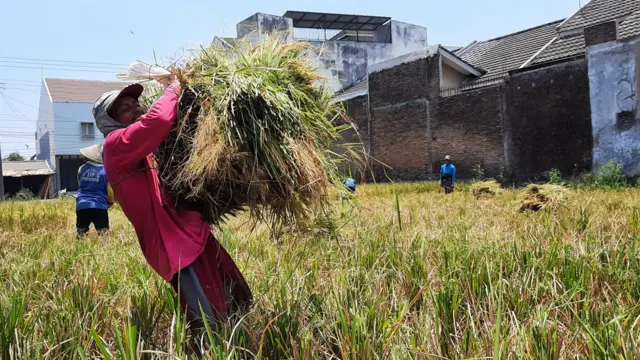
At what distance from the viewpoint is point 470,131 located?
19406 millimetres

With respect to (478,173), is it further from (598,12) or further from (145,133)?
(145,133)

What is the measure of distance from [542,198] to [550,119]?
33.0 ft

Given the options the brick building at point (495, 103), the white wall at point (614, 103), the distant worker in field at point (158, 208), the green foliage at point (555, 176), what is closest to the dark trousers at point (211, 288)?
the distant worker in field at point (158, 208)

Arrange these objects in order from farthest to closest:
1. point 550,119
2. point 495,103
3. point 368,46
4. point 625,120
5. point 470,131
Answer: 1. point 368,46
2. point 470,131
3. point 495,103
4. point 550,119
5. point 625,120

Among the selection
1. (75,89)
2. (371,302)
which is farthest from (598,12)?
(75,89)

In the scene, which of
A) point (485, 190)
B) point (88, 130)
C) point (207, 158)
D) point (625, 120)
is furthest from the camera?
point (88, 130)

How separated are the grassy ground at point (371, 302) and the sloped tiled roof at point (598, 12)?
1414 centimetres

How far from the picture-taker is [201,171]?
2395 mm

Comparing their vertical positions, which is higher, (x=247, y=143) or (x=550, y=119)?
(x=550, y=119)

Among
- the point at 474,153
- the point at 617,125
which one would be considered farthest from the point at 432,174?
the point at 617,125

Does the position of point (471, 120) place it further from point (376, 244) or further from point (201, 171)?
point (201, 171)

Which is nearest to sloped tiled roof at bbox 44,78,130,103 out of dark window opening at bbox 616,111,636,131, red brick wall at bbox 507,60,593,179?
red brick wall at bbox 507,60,593,179

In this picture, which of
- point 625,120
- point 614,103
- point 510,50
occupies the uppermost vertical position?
point 510,50

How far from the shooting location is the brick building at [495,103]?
16.0m
